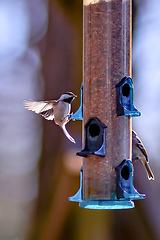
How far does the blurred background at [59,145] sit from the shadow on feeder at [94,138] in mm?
2071

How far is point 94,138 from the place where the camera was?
314 cm

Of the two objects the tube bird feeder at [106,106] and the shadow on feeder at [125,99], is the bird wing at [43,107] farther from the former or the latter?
the shadow on feeder at [125,99]

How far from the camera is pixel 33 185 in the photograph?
589cm

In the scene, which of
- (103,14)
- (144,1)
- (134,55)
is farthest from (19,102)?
(103,14)

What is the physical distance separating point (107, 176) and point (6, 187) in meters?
3.51

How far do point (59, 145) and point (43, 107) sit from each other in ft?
5.12

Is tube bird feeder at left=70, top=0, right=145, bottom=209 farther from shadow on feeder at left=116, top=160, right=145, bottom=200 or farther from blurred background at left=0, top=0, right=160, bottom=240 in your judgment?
blurred background at left=0, top=0, right=160, bottom=240

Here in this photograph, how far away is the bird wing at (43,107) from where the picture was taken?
3840 millimetres

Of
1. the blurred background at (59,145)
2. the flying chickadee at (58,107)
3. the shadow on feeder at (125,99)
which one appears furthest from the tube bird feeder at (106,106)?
the blurred background at (59,145)

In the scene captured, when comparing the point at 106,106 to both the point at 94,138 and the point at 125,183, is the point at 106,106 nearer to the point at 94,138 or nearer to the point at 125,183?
the point at 94,138

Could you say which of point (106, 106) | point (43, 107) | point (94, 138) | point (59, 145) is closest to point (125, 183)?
point (94, 138)

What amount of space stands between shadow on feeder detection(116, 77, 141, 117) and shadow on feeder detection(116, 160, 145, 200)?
0.34m

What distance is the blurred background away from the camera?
546cm

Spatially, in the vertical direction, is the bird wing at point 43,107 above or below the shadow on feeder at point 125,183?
above
